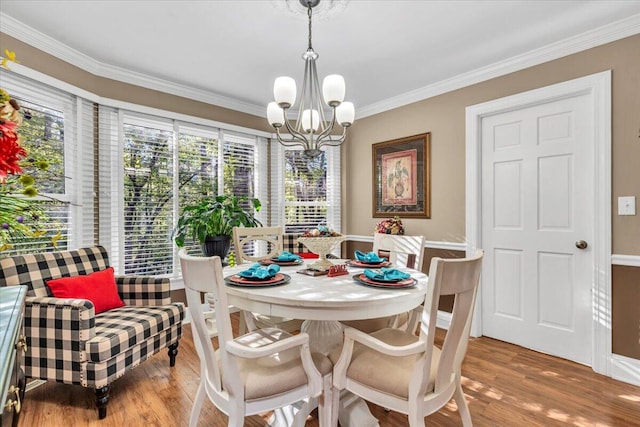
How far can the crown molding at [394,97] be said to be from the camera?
92.3 inches

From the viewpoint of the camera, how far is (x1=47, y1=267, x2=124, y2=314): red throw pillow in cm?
215

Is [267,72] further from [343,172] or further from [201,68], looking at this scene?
[343,172]

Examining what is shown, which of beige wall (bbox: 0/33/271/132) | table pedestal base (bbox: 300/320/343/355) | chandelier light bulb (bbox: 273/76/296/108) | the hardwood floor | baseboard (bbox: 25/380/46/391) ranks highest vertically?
beige wall (bbox: 0/33/271/132)

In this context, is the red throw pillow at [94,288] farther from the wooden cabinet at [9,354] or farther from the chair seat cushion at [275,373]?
the chair seat cushion at [275,373]

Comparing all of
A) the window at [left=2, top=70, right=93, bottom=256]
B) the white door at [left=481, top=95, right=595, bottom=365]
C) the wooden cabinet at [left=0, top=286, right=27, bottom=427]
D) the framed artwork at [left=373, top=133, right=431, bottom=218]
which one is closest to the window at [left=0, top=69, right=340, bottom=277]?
the window at [left=2, top=70, right=93, bottom=256]

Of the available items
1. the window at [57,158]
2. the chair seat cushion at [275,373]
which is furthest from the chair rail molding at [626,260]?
the window at [57,158]

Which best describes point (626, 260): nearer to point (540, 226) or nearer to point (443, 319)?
point (540, 226)

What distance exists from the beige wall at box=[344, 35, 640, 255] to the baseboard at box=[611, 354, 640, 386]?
751 mm

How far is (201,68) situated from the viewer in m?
3.04

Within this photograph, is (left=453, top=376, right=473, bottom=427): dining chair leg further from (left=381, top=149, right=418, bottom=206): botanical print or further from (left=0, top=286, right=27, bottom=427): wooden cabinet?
(left=381, top=149, right=418, bottom=206): botanical print

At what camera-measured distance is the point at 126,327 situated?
2072 mm

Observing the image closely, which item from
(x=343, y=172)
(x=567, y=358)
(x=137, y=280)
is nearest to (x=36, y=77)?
(x=137, y=280)

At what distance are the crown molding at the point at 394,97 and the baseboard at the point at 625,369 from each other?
7.49ft

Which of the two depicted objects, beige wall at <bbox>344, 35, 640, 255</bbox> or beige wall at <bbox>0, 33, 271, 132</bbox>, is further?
beige wall at <bbox>0, 33, 271, 132</bbox>
